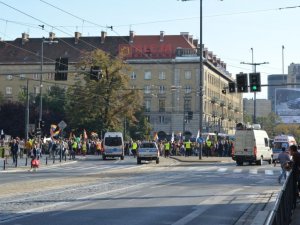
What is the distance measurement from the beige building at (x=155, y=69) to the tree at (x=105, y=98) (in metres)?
34.3

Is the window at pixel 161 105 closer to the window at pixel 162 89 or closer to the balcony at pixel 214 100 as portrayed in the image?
the window at pixel 162 89

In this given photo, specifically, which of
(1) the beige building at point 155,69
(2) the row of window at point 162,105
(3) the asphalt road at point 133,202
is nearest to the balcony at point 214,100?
(1) the beige building at point 155,69

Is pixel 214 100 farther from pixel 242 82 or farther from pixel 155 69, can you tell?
pixel 242 82

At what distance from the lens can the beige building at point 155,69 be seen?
401 feet

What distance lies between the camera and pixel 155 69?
124562 millimetres

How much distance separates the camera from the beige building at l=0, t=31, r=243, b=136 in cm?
12231

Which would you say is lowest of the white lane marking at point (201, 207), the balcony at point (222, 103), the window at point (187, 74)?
the white lane marking at point (201, 207)

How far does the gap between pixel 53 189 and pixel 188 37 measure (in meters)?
110

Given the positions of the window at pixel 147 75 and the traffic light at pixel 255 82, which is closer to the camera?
the traffic light at pixel 255 82

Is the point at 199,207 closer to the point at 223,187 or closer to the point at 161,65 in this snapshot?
the point at 223,187

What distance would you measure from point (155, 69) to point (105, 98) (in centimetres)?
4315

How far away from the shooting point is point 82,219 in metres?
14.4

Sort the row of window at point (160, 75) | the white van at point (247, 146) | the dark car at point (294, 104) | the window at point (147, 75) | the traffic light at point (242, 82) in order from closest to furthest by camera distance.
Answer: the traffic light at point (242, 82)
the white van at point (247, 146)
the dark car at point (294, 104)
the row of window at point (160, 75)
the window at point (147, 75)

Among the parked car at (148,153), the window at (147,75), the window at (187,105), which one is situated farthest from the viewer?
the window at (147,75)
